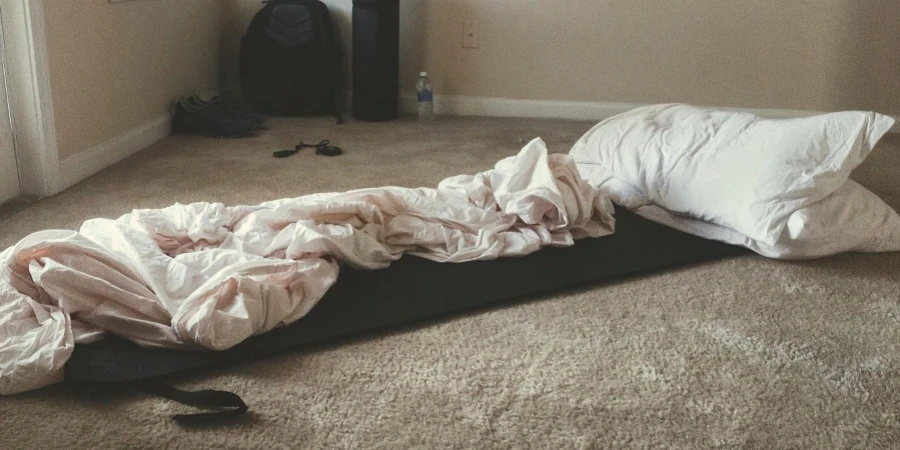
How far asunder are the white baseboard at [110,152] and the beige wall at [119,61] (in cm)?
2

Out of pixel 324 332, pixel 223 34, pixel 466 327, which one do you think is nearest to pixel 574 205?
pixel 466 327

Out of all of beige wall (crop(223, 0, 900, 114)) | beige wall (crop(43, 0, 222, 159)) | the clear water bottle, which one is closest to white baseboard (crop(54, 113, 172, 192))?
beige wall (crop(43, 0, 222, 159))

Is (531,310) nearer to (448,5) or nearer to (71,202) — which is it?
(71,202)

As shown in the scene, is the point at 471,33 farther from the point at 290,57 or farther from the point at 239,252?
the point at 239,252

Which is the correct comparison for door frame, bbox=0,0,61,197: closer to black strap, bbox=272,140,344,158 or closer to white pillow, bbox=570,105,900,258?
black strap, bbox=272,140,344,158

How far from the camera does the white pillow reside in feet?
5.91

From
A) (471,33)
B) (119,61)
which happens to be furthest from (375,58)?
(119,61)

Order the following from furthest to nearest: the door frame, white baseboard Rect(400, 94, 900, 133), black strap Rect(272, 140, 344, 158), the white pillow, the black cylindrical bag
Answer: white baseboard Rect(400, 94, 900, 133) → the black cylindrical bag → black strap Rect(272, 140, 344, 158) → the door frame → the white pillow

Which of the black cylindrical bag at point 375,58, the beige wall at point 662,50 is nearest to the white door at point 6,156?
the black cylindrical bag at point 375,58

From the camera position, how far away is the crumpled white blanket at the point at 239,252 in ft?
4.27

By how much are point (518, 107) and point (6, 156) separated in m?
2.25

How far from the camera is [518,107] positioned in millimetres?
3746

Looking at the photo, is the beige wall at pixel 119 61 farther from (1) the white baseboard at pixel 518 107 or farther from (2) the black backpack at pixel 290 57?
(1) the white baseboard at pixel 518 107

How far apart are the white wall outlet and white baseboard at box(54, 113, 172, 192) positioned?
139 cm
